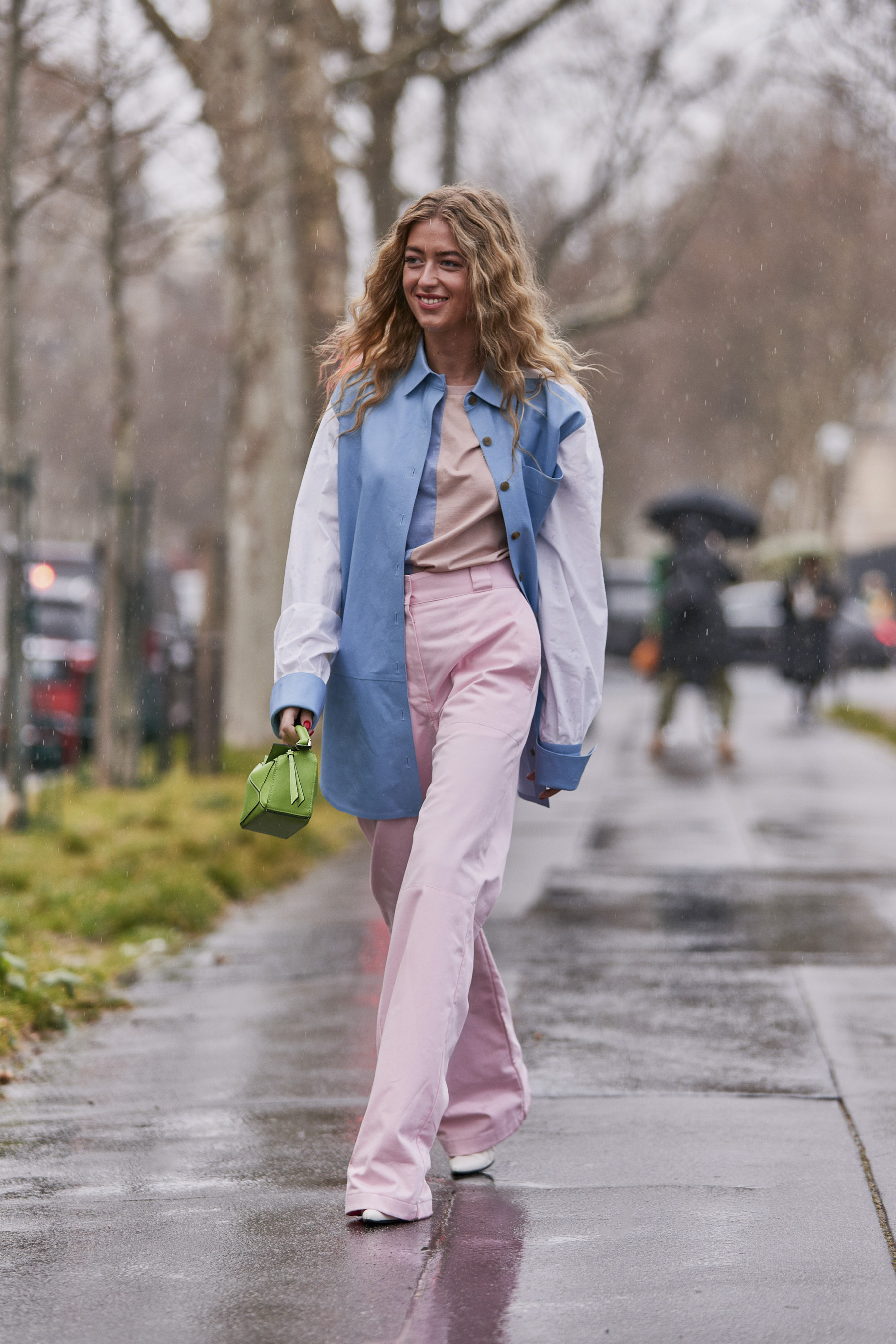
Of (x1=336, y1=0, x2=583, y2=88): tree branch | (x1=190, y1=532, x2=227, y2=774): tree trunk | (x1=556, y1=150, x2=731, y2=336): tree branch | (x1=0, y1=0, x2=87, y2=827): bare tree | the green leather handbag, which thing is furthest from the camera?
(x1=556, y1=150, x2=731, y2=336): tree branch

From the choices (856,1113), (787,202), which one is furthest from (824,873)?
(787,202)

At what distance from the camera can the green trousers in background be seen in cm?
1570

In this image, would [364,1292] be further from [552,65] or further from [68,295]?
[68,295]

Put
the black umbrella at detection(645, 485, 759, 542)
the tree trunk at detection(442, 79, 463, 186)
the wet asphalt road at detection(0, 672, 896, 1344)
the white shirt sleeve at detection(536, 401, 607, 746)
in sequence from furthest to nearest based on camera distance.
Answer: the tree trunk at detection(442, 79, 463, 186) < the black umbrella at detection(645, 485, 759, 542) < the white shirt sleeve at detection(536, 401, 607, 746) < the wet asphalt road at detection(0, 672, 896, 1344)

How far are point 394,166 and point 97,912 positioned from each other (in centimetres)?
1026

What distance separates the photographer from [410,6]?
15.8m

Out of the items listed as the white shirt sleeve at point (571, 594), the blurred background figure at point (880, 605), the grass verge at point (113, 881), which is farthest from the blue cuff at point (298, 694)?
the blurred background figure at point (880, 605)

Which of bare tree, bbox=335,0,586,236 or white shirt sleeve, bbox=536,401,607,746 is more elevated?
bare tree, bbox=335,0,586,236

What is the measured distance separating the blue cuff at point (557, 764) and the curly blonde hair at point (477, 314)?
0.63 metres

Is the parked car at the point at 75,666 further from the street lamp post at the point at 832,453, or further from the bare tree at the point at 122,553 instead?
the street lamp post at the point at 832,453

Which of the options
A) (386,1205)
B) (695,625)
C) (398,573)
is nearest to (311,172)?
(695,625)

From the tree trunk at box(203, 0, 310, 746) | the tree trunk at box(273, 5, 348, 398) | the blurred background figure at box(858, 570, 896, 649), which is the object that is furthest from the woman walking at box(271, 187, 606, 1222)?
the blurred background figure at box(858, 570, 896, 649)

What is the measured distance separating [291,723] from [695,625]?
12.0 meters

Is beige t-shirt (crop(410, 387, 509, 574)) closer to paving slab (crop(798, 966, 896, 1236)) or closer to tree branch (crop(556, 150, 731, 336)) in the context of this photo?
paving slab (crop(798, 966, 896, 1236))
